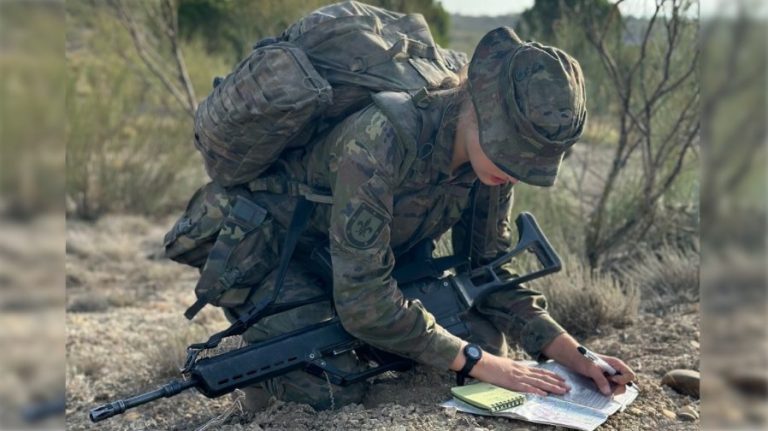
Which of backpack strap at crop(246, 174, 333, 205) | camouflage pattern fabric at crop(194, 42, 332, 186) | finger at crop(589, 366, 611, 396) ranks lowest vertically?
finger at crop(589, 366, 611, 396)

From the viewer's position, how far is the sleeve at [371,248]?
2.82m

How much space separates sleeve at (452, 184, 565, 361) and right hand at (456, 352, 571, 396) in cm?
30

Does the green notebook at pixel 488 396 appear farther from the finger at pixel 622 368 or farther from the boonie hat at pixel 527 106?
the boonie hat at pixel 527 106

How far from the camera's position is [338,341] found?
3.13 meters

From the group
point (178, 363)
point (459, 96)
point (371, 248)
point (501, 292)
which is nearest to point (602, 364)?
point (501, 292)

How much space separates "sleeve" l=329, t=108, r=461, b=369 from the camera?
2.82m

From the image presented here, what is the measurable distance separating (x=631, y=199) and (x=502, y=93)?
358cm

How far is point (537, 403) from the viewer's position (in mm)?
3033

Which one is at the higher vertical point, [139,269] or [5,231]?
[5,231]

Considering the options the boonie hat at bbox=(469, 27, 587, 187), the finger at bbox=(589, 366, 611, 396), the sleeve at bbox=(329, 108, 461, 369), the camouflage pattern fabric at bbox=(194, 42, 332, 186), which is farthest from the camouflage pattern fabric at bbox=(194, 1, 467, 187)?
the finger at bbox=(589, 366, 611, 396)

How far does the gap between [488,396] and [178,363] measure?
5.97 ft

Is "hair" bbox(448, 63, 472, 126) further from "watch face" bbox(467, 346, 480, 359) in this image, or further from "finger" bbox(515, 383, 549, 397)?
"finger" bbox(515, 383, 549, 397)

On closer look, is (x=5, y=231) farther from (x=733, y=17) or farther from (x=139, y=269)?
(x=139, y=269)

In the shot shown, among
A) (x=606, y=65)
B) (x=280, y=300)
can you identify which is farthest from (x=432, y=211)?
(x=606, y=65)
